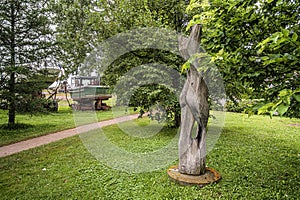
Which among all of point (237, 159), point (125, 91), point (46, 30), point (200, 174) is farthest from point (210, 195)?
point (46, 30)

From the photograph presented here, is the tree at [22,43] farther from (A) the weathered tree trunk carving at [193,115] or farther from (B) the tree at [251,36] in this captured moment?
(B) the tree at [251,36]

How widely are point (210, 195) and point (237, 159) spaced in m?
2.11

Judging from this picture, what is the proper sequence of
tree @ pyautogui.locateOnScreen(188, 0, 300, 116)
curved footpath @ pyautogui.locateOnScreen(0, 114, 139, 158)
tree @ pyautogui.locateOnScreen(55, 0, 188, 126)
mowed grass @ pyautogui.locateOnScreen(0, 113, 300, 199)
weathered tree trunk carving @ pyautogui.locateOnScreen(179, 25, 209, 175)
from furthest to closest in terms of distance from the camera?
tree @ pyautogui.locateOnScreen(55, 0, 188, 126), curved footpath @ pyautogui.locateOnScreen(0, 114, 139, 158), weathered tree trunk carving @ pyautogui.locateOnScreen(179, 25, 209, 175), mowed grass @ pyautogui.locateOnScreen(0, 113, 300, 199), tree @ pyautogui.locateOnScreen(188, 0, 300, 116)

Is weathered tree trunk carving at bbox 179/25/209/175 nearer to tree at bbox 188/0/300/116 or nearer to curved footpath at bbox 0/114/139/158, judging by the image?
tree at bbox 188/0/300/116

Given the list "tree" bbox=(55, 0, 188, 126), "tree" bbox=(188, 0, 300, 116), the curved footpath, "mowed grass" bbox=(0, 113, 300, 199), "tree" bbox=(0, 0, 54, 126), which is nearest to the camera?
"tree" bbox=(188, 0, 300, 116)

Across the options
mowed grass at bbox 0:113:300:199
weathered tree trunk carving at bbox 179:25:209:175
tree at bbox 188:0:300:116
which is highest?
tree at bbox 188:0:300:116

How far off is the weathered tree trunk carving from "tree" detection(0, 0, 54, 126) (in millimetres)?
6832

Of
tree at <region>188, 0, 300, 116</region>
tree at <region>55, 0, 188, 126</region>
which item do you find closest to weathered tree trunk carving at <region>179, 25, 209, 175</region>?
tree at <region>188, 0, 300, 116</region>

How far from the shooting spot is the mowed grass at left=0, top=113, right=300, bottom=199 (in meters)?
3.54

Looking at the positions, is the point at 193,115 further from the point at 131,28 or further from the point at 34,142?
the point at 34,142

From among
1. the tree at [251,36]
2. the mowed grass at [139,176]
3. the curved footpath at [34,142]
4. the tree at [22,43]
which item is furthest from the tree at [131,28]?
the tree at [251,36]

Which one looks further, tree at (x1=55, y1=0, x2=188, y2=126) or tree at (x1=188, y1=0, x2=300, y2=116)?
tree at (x1=55, y1=0, x2=188, y2=126)

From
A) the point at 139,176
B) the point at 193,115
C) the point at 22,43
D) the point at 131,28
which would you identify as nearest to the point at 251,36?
the point at 193,115

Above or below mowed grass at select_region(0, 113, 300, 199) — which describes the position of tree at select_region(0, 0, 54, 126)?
above
